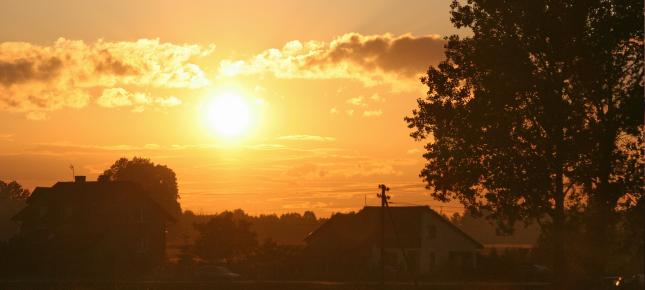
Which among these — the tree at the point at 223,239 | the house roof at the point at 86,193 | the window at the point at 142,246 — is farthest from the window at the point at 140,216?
the tree at the point at 223,239

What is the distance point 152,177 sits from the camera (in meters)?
146

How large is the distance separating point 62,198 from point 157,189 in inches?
2296

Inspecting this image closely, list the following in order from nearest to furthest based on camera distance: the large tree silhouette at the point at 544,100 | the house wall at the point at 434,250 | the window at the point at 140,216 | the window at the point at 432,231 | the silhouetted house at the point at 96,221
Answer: the large tree silhouette at the point at 544,100
the silhouetted house at the point at 96,221
the house wall at the point at 434,250
the window at the point at 140,216
the window at the point at 432,231

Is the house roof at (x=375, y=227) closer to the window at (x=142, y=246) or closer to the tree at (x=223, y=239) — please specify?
the tree at (x=223, y=239)

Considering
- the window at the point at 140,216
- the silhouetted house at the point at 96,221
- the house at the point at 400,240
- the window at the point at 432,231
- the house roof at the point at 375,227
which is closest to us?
the silhouetted house at the point at 96,221

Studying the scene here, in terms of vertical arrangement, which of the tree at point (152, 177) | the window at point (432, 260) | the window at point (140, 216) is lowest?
the window at point (432, 260)

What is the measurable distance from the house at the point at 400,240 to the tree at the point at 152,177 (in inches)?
2321

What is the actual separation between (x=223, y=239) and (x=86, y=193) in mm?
15783

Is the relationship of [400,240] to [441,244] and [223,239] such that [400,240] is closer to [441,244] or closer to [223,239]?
[441,244]

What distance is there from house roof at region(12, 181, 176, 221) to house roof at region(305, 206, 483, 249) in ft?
56.3

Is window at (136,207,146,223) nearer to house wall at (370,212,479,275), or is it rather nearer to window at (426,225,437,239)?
house wall at (370,212,479,275)

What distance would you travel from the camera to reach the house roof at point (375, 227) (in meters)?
87.9

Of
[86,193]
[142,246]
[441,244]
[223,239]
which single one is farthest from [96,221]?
[441,244]

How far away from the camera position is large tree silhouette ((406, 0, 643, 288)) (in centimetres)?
3969
